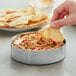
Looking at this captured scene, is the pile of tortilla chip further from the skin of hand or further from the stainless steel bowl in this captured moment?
the stainless steel bowl

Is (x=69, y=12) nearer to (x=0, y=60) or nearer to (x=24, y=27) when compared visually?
(x=24, y=27)

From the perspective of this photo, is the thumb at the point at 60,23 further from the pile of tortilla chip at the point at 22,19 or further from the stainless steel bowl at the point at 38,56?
the pile of tortilla chip at the point at 22,19

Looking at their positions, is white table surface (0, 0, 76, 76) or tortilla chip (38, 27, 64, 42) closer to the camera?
white table surface (0, 0, 76, 76)

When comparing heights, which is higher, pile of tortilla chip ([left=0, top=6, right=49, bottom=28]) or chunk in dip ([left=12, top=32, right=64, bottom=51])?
pile of tortilla chip ([left=0, top=6, right=49, bottom=28])

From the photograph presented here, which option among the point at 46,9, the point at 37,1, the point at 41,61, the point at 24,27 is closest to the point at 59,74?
the point at 41,61

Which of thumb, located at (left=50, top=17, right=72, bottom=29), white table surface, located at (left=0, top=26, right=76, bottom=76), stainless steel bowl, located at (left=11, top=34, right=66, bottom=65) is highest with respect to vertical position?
thumb, located at (left=50, top=17, right=72, bottom=29)

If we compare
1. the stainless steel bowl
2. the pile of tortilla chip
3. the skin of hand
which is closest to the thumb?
the skin of hand

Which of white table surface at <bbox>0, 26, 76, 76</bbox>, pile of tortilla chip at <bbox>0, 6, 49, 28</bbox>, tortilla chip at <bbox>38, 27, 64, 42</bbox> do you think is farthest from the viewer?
pile of tortilla chip at <bbox>0, 6, 49, 28</bbox>
